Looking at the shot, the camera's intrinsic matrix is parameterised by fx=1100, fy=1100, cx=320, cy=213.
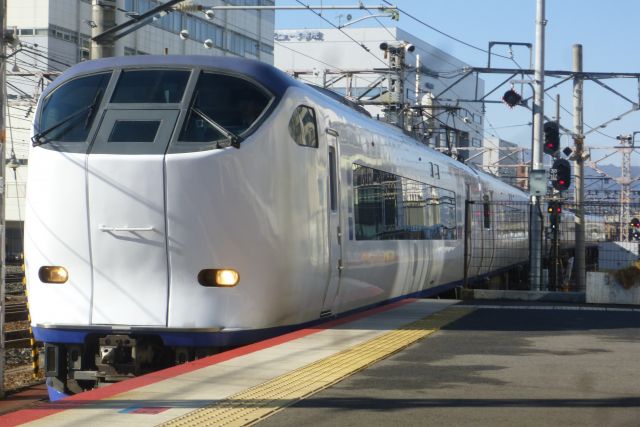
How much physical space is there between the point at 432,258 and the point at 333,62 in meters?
77.5

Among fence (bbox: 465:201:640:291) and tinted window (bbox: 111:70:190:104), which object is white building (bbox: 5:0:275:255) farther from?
tinted window (bbox: 111:70:190:104)

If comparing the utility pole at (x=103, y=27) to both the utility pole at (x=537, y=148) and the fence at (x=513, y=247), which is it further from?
the utility pole at (x=537, y=148)

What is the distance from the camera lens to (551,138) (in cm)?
2364

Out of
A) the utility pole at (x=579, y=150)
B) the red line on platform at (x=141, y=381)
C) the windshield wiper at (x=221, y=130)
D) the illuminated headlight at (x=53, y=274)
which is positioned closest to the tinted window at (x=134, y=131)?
the windshield wiper at (x=221, y=130)

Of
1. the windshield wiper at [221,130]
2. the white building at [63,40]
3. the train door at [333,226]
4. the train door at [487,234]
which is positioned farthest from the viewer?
the white building at [63,40]

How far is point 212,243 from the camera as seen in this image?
9797 mm

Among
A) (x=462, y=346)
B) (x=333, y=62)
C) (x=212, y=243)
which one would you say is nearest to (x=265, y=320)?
(x=212, y=243)

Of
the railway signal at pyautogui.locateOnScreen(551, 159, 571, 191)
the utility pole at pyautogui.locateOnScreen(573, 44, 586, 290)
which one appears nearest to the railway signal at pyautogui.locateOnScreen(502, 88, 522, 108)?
the railway signal at pyautogui.locateOnScreen(551, 159, 571, 191)

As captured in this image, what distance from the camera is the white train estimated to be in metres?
9.77

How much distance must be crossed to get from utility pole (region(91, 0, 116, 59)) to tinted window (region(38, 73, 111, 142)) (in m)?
4.46

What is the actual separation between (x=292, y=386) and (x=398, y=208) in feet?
28.0

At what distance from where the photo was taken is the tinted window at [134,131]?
997 centimetres

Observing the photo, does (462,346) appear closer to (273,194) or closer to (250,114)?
(273,194)

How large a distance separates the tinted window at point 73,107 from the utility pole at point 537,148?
41.2ft
